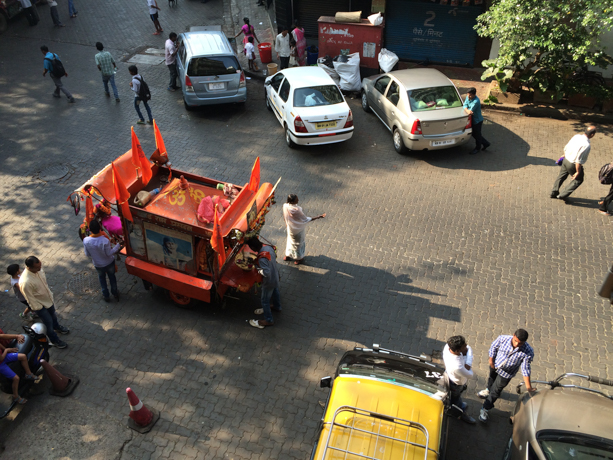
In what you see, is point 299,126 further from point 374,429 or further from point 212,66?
point 374,429

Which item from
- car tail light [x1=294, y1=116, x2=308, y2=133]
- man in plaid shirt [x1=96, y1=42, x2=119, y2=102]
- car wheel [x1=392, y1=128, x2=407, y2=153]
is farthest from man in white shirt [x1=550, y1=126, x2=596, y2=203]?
man in plaid shirt [x1=96, y1=42, x2=119, y2=102]

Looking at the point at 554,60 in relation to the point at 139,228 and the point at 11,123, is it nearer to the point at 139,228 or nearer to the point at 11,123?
the point at 139,228

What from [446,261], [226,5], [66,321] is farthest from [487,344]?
[226,5]

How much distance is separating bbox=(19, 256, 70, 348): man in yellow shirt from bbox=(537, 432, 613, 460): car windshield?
636 cm

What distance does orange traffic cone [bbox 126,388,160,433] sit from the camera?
18.7 feet

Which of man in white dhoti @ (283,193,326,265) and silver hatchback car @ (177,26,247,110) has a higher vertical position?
silver hatchback car @ (177,26,247,110)

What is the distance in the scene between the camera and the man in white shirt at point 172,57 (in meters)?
13.5

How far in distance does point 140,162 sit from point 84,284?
2.42 m

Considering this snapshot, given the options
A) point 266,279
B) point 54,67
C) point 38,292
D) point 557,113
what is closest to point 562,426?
point 266,279

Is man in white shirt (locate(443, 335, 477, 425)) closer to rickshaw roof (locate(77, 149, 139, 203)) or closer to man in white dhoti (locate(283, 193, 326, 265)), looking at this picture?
man in white dhoti (locate(283, 193, 326, 265))

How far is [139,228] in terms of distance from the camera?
700cm

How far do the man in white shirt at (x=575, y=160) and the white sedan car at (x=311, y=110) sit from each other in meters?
4.63

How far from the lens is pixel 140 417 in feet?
19.1

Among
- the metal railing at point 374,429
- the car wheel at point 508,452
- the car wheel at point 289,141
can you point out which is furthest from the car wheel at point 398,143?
the metal railing at point 374,429
